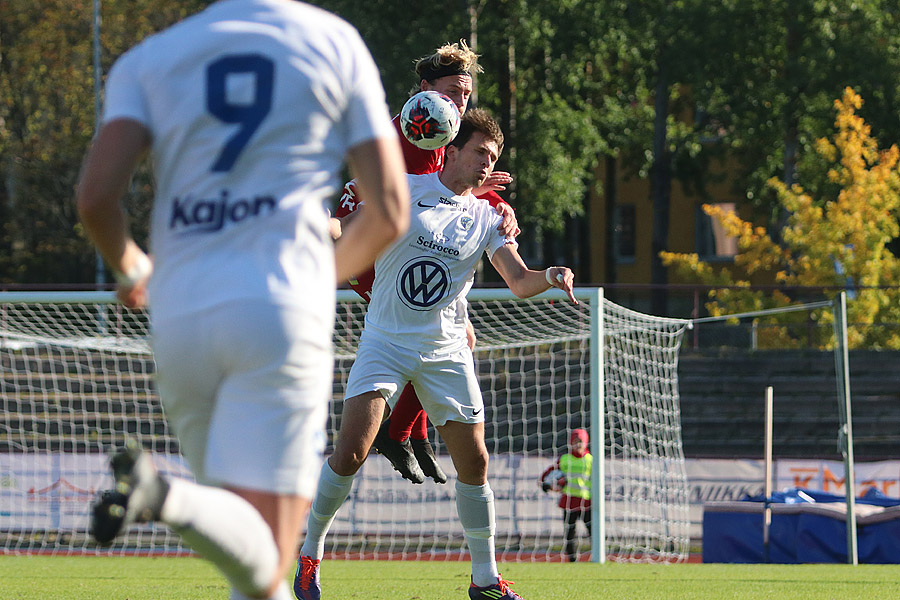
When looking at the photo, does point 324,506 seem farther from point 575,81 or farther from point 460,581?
point 575,81

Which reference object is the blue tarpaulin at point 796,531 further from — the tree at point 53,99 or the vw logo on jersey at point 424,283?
the tree at point 53,99

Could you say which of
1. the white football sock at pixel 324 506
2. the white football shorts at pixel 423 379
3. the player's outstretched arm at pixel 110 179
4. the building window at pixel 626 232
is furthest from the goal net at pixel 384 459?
the building window at pixel 626 232

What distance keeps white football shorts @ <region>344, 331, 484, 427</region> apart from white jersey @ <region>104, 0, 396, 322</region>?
8.50 ft

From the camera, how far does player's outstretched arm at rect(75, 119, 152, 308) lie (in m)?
2.32

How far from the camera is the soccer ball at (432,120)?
500 cm

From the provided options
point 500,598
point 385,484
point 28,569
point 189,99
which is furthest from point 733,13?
point 189,99

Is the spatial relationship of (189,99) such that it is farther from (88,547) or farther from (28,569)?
(88,547)

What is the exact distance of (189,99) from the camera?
2.29 meters

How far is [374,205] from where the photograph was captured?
2.47 m

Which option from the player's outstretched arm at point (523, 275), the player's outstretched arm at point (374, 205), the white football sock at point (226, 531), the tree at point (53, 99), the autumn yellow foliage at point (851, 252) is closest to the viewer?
the white football sock at point (226, 531)

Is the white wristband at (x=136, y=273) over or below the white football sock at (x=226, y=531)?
over

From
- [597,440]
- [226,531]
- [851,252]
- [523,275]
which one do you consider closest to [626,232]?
[851,252]

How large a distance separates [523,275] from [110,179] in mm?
2694

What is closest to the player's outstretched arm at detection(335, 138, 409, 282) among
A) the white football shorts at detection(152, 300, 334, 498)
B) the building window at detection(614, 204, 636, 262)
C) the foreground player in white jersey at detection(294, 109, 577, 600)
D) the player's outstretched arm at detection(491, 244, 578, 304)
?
the white football shorts at detection(152, 300, 334, 498)
